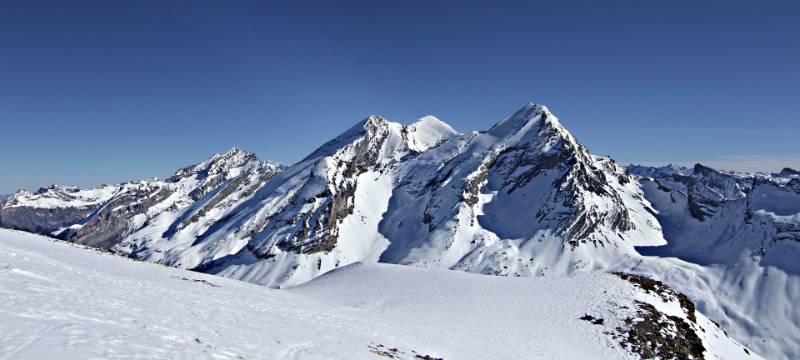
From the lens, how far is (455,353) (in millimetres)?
31250

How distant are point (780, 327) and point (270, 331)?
22539 cm

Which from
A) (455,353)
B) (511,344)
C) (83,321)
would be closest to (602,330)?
(511,344)

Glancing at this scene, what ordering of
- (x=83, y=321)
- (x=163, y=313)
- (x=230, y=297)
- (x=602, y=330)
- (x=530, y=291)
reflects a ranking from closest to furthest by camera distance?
(x=83, y=321) → (x=163, y=313) → (x=230, y=297) → (x=602, y=330) → (x=530, y=291)

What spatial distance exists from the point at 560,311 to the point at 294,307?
24.8 m

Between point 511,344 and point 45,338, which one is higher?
point 45,338

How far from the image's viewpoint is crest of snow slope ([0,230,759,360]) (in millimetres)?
16703

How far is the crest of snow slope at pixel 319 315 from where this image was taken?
→ 16.7m

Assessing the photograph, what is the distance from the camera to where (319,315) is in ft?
112

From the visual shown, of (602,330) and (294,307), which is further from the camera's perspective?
(602,330)

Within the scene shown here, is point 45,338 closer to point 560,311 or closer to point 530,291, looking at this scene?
point 560,311

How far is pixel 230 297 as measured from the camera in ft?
111

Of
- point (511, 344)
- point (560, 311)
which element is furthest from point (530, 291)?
point (511, 344)

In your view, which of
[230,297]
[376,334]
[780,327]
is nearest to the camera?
Answer: [376,334]

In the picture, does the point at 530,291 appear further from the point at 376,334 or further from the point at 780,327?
the point at 780,327
